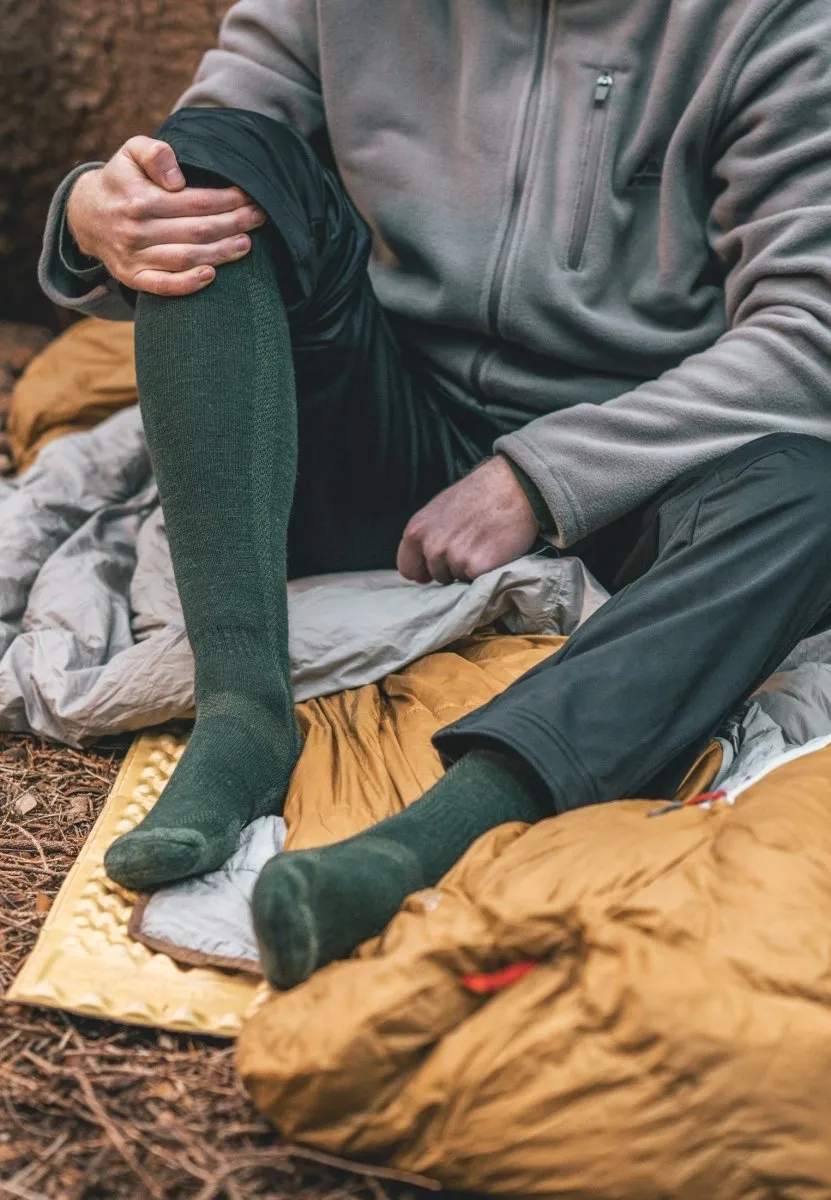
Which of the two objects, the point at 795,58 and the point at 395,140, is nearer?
the point at 795,58

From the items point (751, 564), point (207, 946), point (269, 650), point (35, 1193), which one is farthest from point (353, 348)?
point (35, 1193)

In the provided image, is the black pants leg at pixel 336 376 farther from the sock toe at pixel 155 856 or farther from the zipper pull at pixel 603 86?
the sock toe at pixel 155 856

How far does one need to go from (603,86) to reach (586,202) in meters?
0.12

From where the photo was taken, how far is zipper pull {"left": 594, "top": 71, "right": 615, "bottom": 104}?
1335mm

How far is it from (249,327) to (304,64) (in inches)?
19.9

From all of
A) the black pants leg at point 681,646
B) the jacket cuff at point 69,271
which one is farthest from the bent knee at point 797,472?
the jacket cuff at point 69,271

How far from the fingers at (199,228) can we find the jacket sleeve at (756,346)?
36 centimetres

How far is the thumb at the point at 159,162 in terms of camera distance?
Answer: 1.14 meters

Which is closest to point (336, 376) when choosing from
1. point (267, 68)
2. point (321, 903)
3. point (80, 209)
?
point (80, 209)

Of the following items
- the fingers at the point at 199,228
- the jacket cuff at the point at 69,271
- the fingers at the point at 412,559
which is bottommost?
the fingers at the point at 412,559

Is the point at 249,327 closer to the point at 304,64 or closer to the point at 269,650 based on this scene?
the point at 269,650

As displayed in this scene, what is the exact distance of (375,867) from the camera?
0.88m

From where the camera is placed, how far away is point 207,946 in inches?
38.0

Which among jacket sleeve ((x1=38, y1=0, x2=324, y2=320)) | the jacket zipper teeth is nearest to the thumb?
→ jacket sleeve ((x1=38, y1=0, x2=324, y2=320))
